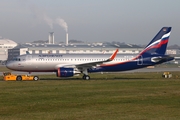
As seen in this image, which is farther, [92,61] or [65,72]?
[92,61]

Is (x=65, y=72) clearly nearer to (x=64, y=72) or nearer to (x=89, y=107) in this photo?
(x=64, y=72)

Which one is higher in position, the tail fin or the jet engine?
the tail fin

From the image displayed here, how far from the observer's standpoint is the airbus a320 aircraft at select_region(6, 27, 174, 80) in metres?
54.0

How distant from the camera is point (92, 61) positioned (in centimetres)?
5594

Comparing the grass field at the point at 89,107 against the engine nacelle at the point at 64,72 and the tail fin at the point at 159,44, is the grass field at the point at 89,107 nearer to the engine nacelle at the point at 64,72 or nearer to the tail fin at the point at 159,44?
the engine nacelle at the point at 64,72

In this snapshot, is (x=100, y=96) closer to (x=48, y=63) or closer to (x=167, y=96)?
(x=167, y=96)

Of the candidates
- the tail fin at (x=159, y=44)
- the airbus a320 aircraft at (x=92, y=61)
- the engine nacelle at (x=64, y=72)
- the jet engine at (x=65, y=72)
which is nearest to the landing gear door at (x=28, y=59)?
the airbus a320 aircraft at (x=92, y=61)

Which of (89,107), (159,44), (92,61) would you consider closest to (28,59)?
(92,61)

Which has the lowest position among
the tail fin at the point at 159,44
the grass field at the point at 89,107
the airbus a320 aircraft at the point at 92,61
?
the grass field at the point at 89,107

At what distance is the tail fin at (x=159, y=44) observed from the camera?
182 ft

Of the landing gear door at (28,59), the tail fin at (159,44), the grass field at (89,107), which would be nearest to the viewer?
the grass field at (89,107)

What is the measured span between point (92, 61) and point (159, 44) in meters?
9.11

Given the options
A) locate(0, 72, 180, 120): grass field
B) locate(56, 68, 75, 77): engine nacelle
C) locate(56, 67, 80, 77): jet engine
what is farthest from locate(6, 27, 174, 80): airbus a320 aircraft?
locate(0, 72, 180, 120): grass field

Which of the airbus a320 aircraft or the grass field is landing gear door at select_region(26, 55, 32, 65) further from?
the grass field
